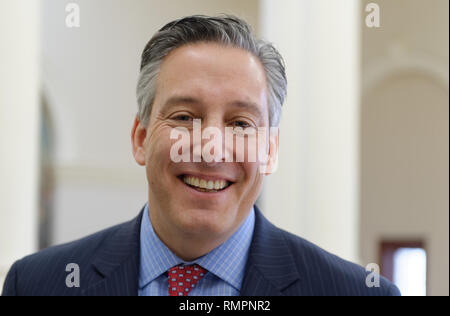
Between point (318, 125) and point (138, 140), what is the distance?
8.10 feet

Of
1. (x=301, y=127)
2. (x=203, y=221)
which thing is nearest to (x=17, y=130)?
(x=301, y=127)

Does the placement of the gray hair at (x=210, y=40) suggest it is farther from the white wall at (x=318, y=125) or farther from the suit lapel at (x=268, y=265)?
the white wall at (x=318, y=125)

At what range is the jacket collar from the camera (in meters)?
1.05

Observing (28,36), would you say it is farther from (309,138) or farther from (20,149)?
(309,138)

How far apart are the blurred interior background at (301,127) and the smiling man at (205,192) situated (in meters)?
0.11

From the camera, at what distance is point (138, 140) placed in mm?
1023

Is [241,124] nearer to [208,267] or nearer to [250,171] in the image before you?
[250,171]

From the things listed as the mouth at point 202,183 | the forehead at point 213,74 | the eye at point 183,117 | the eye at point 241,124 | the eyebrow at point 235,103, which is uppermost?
the forehead at point 213,74

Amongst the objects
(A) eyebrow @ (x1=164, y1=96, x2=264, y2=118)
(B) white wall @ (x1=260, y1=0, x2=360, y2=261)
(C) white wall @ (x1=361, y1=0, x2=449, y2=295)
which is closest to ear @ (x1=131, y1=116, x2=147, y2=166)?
(A) eyebrow @ (x1=164, y1=96, x2=264, y2=118)

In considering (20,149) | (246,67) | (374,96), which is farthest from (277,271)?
(374,96)

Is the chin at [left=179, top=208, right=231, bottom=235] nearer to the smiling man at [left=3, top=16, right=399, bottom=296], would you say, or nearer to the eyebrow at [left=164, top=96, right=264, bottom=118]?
the smiling man at [left=3, top=16, right=399, bottom=296]

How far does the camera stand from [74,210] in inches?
338

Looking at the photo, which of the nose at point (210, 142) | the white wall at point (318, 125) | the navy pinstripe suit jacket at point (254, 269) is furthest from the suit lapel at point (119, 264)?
the white wall at point (318, 125)

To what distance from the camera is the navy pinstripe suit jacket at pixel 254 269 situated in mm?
1054
